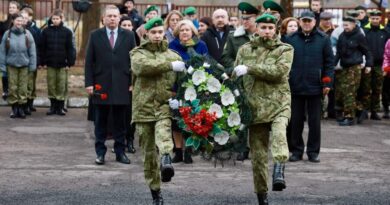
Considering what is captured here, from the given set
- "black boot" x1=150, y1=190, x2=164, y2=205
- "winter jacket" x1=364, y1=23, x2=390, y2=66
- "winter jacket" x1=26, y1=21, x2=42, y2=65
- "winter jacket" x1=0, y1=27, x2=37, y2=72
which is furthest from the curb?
"black boot" x1=150, y1=190, x2=164, y2=205

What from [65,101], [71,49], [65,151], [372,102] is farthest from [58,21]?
[372,102]

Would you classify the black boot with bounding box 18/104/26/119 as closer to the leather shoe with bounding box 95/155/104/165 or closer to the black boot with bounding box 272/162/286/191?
the leather shoe with bounding box 95/155/104/165

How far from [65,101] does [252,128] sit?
10709mm

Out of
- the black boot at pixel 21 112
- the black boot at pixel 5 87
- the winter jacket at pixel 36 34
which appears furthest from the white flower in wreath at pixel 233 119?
the black boot at pixel 5 87

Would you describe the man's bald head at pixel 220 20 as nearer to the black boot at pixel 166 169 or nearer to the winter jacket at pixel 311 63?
the winter jacket at pixel 311 63

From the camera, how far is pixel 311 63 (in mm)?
13531

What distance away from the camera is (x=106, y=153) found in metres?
13.9

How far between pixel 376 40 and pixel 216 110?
1015 cm

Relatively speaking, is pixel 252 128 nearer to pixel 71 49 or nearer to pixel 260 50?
pixel 260 50

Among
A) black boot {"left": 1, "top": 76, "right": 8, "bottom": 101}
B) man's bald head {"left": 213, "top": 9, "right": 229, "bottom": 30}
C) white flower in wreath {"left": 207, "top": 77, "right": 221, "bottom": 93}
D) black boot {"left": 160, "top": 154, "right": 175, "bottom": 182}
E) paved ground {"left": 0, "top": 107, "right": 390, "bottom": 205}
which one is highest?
man's bald head {"left": 213, "top": 9, "right": 229, "bottom": 30}

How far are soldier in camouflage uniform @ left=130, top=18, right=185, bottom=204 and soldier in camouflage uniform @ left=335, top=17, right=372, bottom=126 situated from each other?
833cm

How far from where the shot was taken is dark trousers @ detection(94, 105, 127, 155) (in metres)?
12.8

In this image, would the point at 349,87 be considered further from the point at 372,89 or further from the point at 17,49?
the point at 17,49

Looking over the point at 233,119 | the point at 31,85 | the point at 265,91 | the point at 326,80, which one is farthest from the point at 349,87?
the point at 233,119
